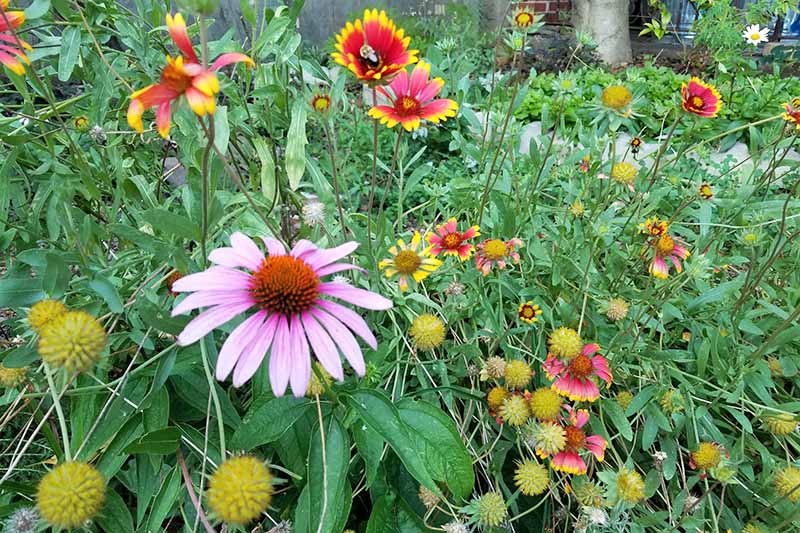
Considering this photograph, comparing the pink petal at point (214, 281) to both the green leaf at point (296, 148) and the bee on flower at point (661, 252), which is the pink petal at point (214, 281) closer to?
the green leaf at point (296, 148)

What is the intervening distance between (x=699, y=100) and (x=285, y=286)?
893mm

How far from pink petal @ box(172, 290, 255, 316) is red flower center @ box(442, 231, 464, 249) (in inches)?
19.3

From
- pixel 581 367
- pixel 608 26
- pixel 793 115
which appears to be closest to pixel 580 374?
pixel 581 367

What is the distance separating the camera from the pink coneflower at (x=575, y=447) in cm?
80

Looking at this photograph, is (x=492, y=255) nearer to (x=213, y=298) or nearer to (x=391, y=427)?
(x=391, y=427)

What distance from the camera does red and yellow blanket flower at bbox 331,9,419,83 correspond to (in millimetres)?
719

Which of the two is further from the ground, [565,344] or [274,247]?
[274,247]

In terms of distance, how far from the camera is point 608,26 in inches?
133

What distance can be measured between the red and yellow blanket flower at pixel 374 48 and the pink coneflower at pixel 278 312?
0.27 m

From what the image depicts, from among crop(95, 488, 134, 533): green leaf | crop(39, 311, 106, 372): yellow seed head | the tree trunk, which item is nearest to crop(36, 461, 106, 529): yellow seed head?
crop(39, 311, 106, 372): yellow seed head

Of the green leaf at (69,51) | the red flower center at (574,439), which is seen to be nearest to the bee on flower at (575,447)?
the red flower center at (574,439)

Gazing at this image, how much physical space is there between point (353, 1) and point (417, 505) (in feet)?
13.0

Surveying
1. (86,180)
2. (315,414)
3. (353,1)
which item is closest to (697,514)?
(315,414)

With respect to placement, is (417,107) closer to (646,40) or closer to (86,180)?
(86,180)
